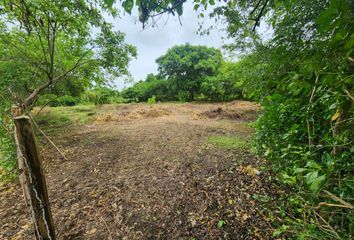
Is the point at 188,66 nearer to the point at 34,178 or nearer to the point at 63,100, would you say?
the point at 63,100

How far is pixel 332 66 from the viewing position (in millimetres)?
848

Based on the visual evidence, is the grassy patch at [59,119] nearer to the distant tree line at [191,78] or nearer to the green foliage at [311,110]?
the green foliage at [311,110]

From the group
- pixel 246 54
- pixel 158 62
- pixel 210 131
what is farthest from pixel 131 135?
pixel 158 62

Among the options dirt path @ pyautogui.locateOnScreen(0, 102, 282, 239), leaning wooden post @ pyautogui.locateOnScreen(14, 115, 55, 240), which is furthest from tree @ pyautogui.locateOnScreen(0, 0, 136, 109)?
leaning wooden post @ pyautogui.locateOnScreen(14, 115, 55, 240)

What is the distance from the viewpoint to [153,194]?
215 centimetres

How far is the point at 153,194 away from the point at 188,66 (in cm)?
1023

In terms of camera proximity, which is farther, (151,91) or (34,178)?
(151,91)

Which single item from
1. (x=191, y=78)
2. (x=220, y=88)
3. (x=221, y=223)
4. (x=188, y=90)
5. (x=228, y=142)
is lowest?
(x=221, y=223)

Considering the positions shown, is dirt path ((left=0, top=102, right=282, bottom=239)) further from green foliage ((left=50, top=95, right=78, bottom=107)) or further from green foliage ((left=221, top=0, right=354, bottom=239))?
green foliage ((left=50, top=95, right=78, bottom=107))

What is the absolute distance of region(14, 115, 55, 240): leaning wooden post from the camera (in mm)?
1009

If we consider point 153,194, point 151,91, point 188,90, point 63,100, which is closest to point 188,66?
point 188,90

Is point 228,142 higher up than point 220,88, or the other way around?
point 220,88

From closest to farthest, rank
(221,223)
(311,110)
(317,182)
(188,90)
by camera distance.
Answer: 1. (317,182)
2. (311,110)
3. (221,223)
4. (188,90)

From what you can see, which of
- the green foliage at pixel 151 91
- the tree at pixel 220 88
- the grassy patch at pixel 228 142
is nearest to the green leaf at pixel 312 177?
the grassy patch at pixel 228 142
